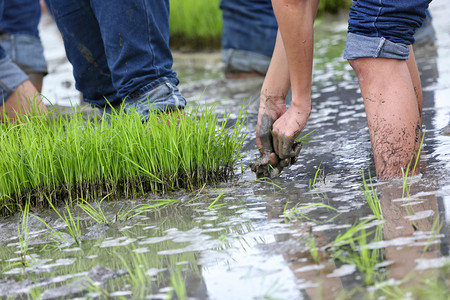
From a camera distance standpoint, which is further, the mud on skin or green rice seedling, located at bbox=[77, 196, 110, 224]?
the mud on skin

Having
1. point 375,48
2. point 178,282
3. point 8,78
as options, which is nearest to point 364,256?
point 178,282

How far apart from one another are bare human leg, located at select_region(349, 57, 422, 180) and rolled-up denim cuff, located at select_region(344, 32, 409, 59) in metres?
0.02

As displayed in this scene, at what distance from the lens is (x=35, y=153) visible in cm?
220

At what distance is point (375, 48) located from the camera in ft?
6.53

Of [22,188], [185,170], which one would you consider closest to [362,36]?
[185,170]

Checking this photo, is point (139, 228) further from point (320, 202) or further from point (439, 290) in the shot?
point (439, 290)

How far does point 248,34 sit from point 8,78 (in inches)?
73.8

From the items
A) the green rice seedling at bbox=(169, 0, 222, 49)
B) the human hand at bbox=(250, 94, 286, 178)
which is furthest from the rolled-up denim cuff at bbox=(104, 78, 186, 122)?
the green rice seedling at bbox=(169, 0, 222, 49)

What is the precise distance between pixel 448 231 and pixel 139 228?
86 cm

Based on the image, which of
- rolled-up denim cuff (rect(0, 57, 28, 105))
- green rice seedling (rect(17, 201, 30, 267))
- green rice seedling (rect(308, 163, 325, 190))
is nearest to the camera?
green rice seedling (rect(17, 201, 30, 267))

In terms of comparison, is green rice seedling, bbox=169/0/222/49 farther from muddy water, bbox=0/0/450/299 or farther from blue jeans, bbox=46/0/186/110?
muddy water, bbox=0/0/450/299

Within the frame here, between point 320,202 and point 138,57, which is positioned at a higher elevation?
point 138,57

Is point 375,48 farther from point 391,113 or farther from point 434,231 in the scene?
point 434,231

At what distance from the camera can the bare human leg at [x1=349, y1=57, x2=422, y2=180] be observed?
2.00m
